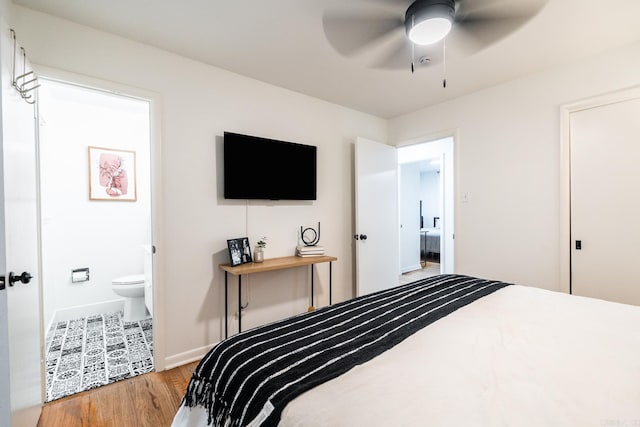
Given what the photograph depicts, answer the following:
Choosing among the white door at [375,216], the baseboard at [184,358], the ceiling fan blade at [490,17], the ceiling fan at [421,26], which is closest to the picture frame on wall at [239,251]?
the baseboard at [184,358]

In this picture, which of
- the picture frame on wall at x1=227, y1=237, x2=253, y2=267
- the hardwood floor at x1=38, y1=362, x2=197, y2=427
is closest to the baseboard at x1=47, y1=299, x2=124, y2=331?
the hardwood floor at x1=38, y1=362, x2=197, y2=427

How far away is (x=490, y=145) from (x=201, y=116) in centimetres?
275

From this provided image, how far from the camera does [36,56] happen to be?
1.74 meters

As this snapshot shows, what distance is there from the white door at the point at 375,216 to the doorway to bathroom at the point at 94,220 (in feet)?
7.12

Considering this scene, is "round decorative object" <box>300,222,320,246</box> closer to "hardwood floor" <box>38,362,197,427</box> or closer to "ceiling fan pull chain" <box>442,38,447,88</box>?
"hardwood floor" <box>38,362,197,427</box>

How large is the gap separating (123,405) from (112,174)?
271 cm

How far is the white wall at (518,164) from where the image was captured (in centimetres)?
232

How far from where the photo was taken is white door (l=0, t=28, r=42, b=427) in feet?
3.56

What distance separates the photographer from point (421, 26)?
1.42 meters

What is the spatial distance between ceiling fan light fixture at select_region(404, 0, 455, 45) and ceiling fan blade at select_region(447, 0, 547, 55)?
19cm

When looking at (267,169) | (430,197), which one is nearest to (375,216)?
(267,169)

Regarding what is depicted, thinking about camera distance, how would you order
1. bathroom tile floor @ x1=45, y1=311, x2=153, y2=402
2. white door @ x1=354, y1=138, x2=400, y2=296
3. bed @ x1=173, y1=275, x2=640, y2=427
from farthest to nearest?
white door @ x1=354, y1=138, x2=400, y2=296, bathroom tile floor @ x1=45, y1=311, x2=153, y2=402, bed @ x1=173, y1=275, x2=640, y2=427

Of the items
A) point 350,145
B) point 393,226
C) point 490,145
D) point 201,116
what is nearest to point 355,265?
point 393,226

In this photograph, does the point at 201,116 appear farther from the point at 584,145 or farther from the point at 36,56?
the point at 584,145
